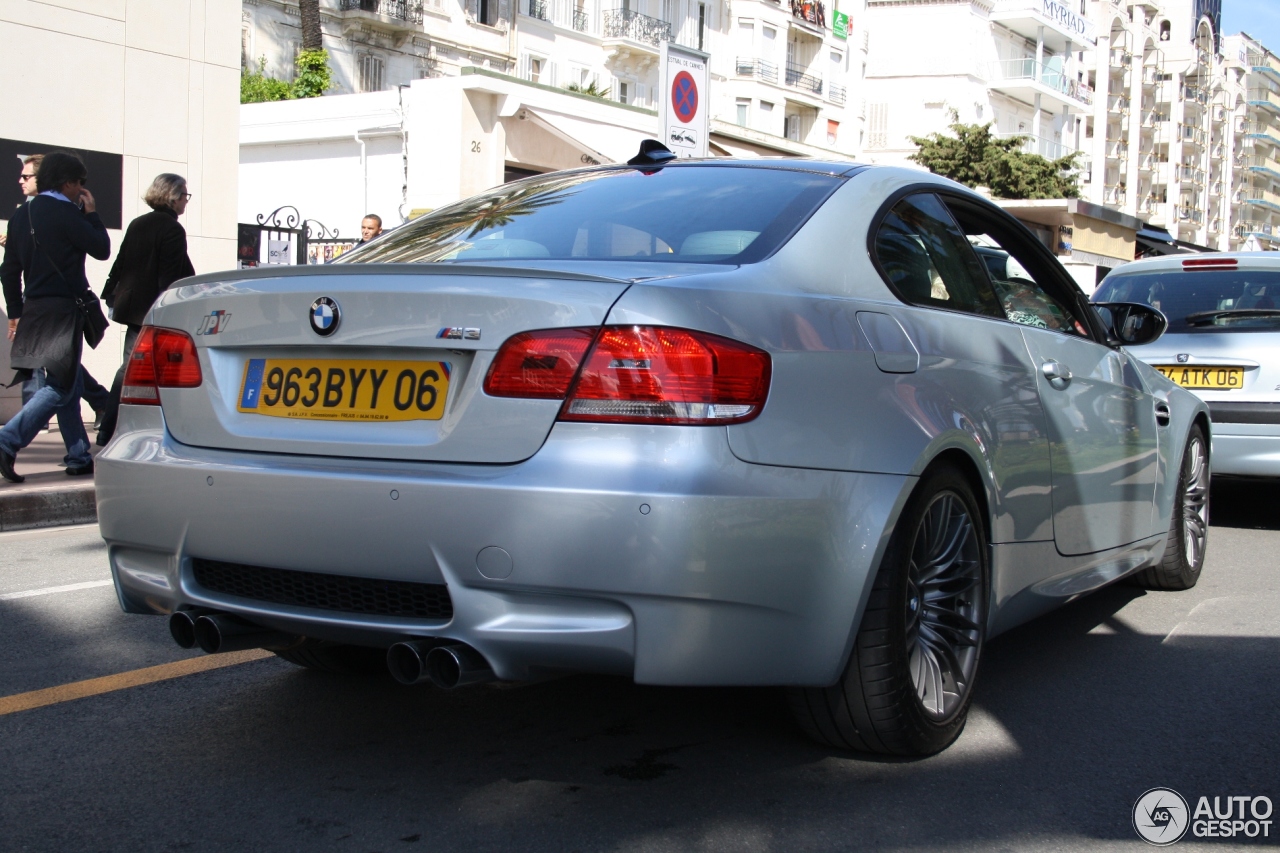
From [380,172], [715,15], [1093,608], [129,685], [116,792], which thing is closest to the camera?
[116,792]

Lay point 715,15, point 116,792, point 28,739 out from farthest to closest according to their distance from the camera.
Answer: point 715,15, point 28,739, point 116,792

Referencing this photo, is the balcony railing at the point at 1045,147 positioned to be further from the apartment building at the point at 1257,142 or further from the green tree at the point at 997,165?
the apartment building at the point at 1257,142

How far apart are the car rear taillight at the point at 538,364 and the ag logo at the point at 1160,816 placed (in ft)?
5.08

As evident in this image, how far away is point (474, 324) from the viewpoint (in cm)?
270

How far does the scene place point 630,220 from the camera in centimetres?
340

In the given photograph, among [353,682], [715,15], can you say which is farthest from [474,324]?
[715,15]

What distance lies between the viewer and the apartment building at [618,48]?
3678 centimetres

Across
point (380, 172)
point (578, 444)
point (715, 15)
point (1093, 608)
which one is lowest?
point (1093, 608)

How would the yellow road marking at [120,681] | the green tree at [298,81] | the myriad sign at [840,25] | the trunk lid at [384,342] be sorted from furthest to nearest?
the myriad sign at [840,25] → the green tree at [298,81] → the yellow road marking at [120,681] → the trunk lid at [384,342]

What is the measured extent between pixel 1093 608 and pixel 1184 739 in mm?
1788

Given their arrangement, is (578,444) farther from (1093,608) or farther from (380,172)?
(380,172)

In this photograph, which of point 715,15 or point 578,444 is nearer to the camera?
point 578,444

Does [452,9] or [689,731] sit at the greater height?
[452,9]

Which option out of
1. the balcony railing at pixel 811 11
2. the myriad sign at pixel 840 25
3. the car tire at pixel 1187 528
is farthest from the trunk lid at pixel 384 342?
the myriad sign at pixel 840 25
